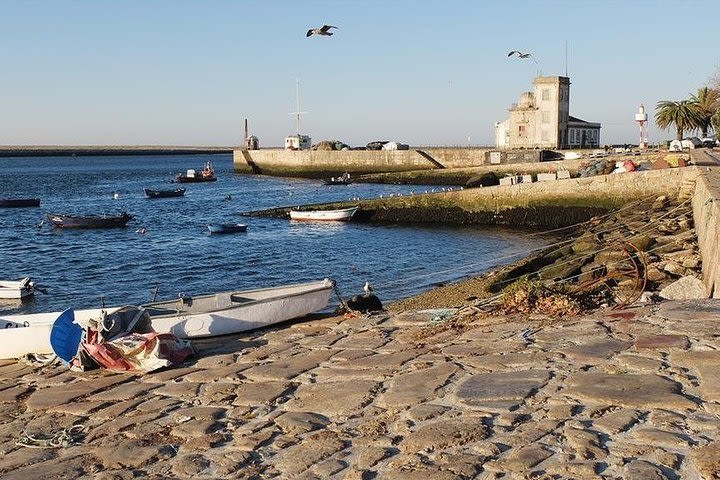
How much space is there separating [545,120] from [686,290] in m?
66.3

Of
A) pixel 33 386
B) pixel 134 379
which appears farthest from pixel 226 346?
pixel 33 386

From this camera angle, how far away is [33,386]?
8.46 m

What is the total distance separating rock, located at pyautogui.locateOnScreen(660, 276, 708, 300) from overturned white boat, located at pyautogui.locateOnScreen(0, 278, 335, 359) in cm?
548

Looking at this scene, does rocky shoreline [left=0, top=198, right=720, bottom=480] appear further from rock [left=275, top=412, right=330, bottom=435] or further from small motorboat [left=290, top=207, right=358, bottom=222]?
small motorboat [left=290, top=207, right=358, bottom=222]

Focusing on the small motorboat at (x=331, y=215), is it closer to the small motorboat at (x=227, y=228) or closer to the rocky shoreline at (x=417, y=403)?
the small motorboat at (x=227, y=228)

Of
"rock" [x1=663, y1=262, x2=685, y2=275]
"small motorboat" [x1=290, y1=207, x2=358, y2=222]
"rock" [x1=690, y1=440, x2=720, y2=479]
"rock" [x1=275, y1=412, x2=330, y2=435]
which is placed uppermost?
"rock" [x1=690, y1=440, x2=720, y2=479]

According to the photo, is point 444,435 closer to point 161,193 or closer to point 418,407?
point 418,407

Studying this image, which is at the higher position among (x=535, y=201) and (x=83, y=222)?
(x=535, y=201)

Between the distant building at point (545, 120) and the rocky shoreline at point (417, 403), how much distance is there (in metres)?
67.8

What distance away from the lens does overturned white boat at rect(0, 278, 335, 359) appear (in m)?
10.8

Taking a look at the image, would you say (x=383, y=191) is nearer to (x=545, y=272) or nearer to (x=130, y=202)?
(x=130, y=202)

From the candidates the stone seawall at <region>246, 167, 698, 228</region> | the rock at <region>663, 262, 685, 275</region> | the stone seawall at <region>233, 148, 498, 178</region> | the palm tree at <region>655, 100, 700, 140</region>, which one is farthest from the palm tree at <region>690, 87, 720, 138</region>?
the rock at <region>663, 262, 685, 275</region>

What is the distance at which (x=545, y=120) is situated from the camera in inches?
2960

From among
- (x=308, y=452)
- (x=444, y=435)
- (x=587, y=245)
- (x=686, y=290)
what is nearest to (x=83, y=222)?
(x=587, y=245)
